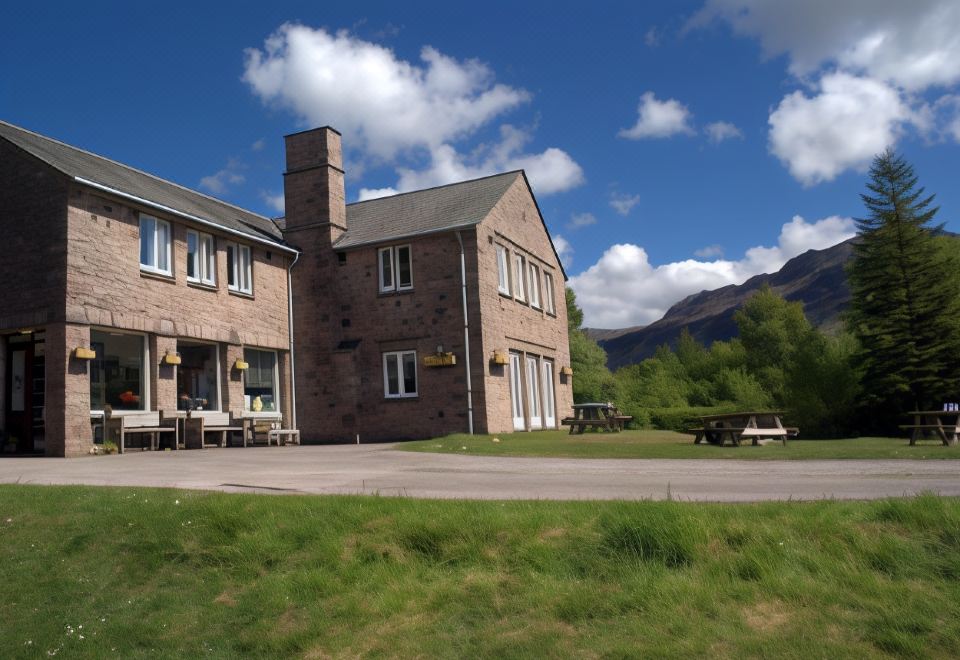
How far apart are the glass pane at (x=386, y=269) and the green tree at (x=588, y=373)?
76.8 feet

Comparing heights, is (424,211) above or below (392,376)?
above

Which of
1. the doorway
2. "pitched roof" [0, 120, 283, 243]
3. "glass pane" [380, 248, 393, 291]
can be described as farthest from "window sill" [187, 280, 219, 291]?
"glass pane" [380, 248, 393, 291]

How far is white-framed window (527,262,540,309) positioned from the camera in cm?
2981

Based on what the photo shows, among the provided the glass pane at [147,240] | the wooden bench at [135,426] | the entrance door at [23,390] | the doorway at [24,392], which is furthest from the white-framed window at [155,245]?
the wooden bench at [135,426]

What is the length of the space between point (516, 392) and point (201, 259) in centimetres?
1050

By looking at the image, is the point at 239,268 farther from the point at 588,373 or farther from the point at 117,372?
the point at 588,373

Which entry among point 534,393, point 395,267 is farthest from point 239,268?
point 534,393

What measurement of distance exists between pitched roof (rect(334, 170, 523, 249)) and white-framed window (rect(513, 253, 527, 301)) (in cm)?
247

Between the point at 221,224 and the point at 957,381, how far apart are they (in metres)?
25.1

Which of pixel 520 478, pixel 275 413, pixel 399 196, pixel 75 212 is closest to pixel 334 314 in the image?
pixel 275 413

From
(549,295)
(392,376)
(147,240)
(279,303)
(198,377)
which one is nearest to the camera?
(147,240)

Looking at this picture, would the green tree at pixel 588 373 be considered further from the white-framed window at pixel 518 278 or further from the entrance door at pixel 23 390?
the entrance door at pixel 23 390

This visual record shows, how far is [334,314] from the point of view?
26.3 m

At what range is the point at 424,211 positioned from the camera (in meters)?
27.2
